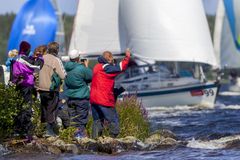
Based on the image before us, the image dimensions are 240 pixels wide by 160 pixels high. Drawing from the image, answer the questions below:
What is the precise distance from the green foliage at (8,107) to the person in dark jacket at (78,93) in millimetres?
1168

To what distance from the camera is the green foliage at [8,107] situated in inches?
591

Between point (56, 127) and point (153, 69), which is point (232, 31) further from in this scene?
point (56, 127)

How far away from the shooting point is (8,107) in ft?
49.5

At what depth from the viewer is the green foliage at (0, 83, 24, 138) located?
1502cm

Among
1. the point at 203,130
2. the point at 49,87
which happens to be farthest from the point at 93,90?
the point at 203,130

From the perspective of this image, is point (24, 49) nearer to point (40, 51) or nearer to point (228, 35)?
point (40, 51)

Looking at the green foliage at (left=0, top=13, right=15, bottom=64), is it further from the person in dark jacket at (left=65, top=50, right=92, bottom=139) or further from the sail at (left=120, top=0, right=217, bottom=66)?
the person in dark jacket at (left=65, top=50, right=92, bottom=139)

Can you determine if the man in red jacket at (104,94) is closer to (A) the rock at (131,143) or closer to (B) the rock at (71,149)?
(A) the rock at (131,143)

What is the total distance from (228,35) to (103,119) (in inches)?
1473

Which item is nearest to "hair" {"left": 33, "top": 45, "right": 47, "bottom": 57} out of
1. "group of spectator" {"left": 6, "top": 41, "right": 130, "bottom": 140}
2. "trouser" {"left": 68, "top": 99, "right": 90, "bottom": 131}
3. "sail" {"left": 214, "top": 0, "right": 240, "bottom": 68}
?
"group of spectator" {"left": 6, "top": 41, "right": 130, "bottom": 140}

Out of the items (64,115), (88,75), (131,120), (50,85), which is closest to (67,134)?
(64,115)

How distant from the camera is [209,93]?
36125 millimetres

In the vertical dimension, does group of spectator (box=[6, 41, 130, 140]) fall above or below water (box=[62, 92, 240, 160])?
above

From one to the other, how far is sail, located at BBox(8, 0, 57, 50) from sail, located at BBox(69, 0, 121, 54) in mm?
4191
